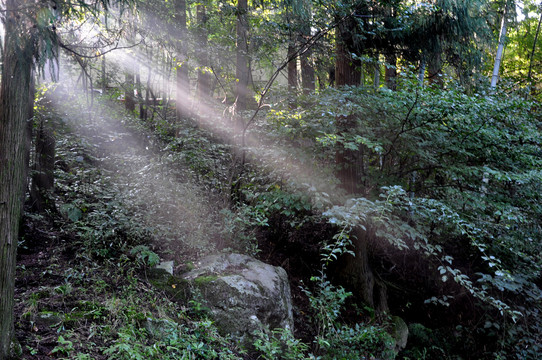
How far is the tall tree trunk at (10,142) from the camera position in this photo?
268 cm

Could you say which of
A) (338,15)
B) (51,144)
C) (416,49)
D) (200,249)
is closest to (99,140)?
(51,144)

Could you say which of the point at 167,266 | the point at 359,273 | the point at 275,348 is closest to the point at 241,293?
the point at 275,348

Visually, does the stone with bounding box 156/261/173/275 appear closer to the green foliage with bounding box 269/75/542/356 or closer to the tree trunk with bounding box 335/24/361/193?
the green foliage with bounding box 269/75/542/356

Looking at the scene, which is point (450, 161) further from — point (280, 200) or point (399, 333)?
point (399, 333)

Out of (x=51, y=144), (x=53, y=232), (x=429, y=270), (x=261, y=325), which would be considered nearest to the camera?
(x=261, y=325)

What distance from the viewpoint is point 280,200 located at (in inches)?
231

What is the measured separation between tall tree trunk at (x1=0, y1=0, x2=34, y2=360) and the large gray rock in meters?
2.08

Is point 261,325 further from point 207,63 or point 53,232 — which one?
point 207,63

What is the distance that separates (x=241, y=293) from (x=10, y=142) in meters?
2.88

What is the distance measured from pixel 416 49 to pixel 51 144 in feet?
20.7

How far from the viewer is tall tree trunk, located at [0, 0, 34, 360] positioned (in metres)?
2.68

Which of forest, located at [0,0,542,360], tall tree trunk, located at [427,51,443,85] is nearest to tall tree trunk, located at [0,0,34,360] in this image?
forest, located at [0,0,542,360]

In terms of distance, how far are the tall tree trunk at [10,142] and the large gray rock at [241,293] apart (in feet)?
6.82

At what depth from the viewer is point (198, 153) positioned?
6.28m
